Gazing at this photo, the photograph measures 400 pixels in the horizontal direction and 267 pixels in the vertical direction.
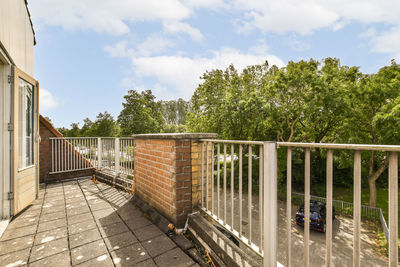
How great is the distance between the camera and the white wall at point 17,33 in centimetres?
249

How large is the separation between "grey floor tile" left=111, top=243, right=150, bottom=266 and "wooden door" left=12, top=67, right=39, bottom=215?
7.27 feet

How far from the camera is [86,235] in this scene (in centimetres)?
219

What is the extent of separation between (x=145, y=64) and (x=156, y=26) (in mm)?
10885

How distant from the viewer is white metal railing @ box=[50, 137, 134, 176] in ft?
14.5

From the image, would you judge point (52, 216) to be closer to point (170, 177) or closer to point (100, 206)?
point (100, 206)

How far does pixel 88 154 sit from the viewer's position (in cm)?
580

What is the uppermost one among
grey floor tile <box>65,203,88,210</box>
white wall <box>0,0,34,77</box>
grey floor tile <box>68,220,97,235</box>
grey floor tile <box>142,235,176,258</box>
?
white wall <box>0,0,34,77</box>

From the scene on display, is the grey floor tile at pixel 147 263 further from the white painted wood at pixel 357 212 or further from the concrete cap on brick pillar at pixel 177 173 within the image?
the white painted wood at pixel 357 212

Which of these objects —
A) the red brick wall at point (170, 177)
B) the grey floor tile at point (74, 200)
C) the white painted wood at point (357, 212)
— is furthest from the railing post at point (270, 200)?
the grey floor tile at point (74, 200)

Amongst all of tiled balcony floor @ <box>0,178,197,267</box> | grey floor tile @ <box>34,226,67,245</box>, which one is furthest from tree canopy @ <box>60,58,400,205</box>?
grey floor tile @ <box>34,226,67,245</box>

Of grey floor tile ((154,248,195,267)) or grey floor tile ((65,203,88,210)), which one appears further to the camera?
grey floor tile ((65,203,88,210))

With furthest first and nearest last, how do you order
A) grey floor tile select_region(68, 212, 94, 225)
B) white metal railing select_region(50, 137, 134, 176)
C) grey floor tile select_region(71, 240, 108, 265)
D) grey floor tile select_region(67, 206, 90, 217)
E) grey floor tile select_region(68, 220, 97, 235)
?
1. white metal railing select_region(50, 137, 134, 176)
2. grey floor tile select_region(67, 206, 90, 217)
3. grey floor tile select_region(68, 212, 94, 225)
4. grey floor tile select_region(68, 220, 97, 235)
5. grey floor tile select_region(71, 240, 108, 265)

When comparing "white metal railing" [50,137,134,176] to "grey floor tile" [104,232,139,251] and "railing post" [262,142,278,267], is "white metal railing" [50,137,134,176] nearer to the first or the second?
"grey floor tile" [104,232,139,251]

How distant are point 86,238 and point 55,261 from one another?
40cm
